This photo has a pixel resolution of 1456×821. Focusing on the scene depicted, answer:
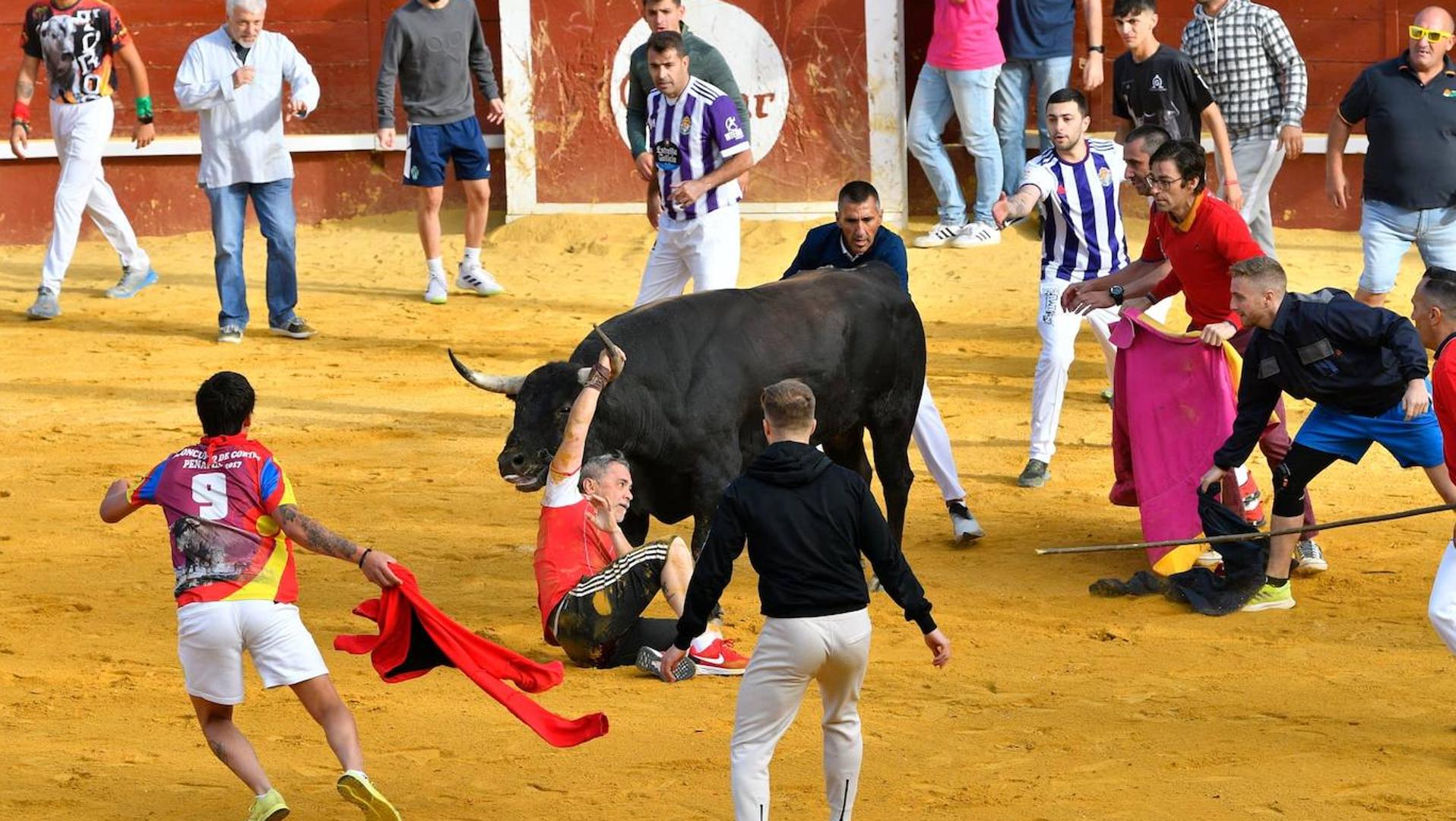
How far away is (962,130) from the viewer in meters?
13.2

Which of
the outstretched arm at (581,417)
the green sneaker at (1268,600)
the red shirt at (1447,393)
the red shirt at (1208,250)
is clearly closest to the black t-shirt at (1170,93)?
the red shirt at (1208,250)

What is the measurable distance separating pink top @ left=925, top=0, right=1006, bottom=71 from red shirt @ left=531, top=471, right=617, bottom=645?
7162 millimetres

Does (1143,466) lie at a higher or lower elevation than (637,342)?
lower

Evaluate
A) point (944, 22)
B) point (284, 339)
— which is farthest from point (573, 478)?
point (944, 22)

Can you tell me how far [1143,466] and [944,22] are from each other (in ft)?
18.9

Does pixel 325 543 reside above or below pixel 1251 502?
above

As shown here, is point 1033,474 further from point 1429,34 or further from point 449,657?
point 449,657

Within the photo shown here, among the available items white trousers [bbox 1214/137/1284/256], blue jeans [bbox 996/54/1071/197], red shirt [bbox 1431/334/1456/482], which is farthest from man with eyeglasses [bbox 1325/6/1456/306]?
red shirt [bbox 1431/334/1456/482]

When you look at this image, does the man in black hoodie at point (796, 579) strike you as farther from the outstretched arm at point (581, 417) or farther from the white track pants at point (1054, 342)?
the white track pants at point (1054, 342)

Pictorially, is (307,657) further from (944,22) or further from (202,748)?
(944,22)

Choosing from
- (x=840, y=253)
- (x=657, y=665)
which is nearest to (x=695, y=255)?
(x=840, y=253)

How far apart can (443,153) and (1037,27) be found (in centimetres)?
395

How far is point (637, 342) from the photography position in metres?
7.13

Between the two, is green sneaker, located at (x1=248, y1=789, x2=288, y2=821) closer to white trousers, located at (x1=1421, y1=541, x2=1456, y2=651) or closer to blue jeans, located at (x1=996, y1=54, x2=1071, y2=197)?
white trousers, located at (x1=1421, y1=541, x2=1456, y2=651)
